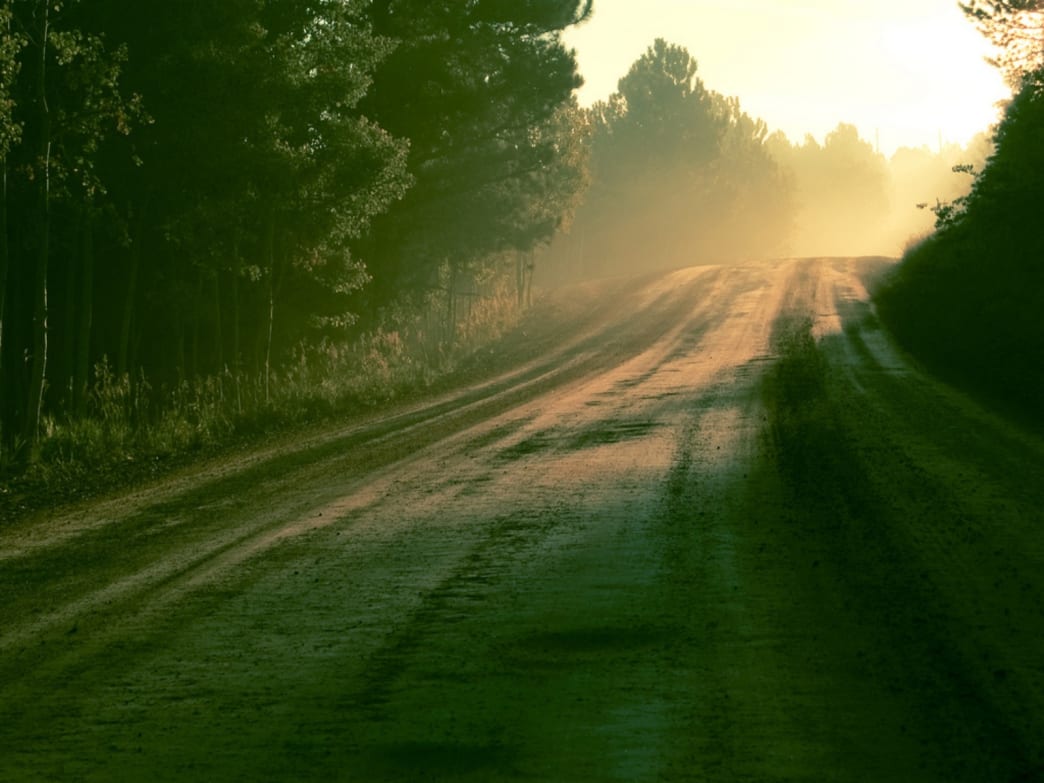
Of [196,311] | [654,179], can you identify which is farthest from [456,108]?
[654,179]

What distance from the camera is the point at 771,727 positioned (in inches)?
192

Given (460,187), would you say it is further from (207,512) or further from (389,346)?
(207,512)

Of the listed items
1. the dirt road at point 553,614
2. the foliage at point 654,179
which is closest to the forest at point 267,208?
the dirt road at point 553,614

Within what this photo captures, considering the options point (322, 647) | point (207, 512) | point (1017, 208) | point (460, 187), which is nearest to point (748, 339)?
point (1017, 208)

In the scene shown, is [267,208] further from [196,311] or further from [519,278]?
[519,278]

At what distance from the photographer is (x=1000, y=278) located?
79.3 ft

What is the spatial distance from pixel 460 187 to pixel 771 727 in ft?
91.1

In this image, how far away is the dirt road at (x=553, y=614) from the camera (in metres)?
4.77

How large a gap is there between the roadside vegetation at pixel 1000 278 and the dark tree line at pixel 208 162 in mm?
10567

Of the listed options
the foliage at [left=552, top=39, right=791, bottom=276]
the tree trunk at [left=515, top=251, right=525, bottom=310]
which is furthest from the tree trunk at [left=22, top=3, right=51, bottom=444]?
the foliage at [left=552, top=39, right=791, bottom=276]

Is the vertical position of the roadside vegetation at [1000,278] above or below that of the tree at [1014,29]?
below

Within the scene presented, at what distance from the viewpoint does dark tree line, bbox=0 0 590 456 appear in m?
16.6

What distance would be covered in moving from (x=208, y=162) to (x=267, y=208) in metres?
1.19

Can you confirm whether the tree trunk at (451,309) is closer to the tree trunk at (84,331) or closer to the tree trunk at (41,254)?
the tree trunk at (84,331)
